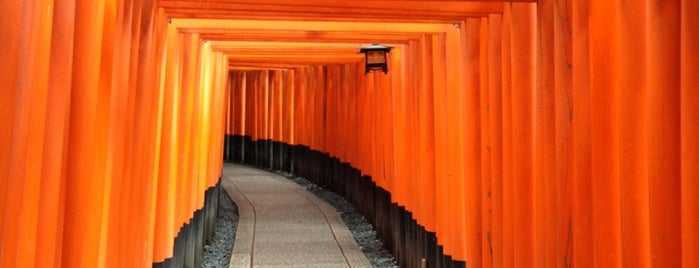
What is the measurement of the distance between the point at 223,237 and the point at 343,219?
2.42 metres

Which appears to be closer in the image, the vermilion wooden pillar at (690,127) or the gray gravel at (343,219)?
the vermilion wooden pillar at (690,127)

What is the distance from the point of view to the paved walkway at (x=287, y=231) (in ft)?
34.5

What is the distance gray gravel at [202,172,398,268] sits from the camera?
10881 millimetres

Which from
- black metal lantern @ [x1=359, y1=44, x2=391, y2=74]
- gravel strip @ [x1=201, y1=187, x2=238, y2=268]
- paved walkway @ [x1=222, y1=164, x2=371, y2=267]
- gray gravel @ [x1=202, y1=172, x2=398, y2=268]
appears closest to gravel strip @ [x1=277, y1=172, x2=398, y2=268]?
gray gravel @ [x1=202, y1=172, x2=398, y2=268]

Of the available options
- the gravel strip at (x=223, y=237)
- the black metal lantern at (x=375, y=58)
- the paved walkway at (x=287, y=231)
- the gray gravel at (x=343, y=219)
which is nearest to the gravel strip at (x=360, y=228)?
the gray gravel at (x=343, y=219)

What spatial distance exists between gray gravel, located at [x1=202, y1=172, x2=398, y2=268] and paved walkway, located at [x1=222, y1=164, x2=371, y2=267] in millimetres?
152

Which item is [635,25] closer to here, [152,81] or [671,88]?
[671,88]

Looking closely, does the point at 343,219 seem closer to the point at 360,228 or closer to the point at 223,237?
the point at 360,228

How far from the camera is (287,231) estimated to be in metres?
12.7

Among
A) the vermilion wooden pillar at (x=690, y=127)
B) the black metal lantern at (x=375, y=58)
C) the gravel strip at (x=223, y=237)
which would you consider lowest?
the gravel strip at (x=223, y=237)

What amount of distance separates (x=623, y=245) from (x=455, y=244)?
12.4ft

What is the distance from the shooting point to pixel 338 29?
691 centimetres

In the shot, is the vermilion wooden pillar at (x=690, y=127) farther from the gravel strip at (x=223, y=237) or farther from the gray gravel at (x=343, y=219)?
the gravel strip at (x=223, y=237)

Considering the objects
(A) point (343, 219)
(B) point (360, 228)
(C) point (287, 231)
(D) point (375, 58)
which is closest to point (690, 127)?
(D) point (375, 58)
